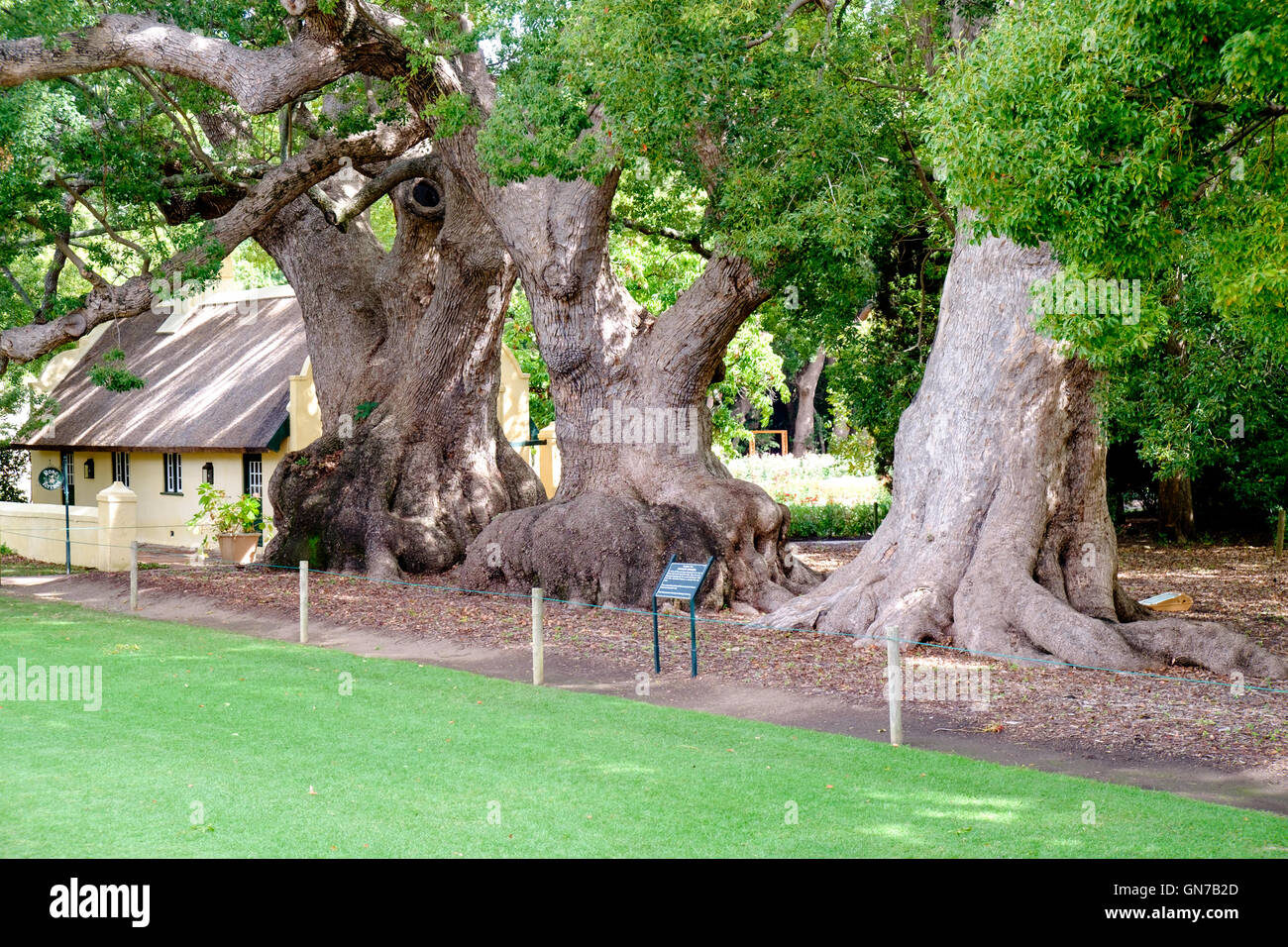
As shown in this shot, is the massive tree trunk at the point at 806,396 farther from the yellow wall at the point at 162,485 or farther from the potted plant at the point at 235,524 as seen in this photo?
the potted plant at the point at 235,524

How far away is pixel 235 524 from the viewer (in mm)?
26984

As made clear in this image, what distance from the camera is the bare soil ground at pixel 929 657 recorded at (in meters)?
10.8

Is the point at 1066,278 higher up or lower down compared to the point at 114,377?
lower down

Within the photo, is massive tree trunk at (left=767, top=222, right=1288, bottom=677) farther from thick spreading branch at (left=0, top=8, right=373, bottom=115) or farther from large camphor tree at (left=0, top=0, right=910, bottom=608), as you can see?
thick spreading branch at (left=0, top=8, right=373, bottom=115)

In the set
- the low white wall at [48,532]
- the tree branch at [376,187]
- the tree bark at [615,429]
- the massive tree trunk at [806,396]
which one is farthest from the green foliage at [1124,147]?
the massive tree trunk at [806,396]

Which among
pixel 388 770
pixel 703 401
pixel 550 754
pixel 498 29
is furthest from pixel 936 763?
pixel 498 29

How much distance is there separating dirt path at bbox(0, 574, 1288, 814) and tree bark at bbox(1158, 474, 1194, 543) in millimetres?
20408

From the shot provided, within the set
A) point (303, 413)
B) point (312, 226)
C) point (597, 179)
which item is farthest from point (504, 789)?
point (303, 413)

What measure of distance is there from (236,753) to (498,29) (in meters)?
12.0

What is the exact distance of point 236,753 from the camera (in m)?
9.83

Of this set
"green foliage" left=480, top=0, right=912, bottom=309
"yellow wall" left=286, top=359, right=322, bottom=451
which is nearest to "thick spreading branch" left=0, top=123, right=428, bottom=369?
"green foliage" left=480, top=0, right=912, bottom=309

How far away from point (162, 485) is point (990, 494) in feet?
76.9

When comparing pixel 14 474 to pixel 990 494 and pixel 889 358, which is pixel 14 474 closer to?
pixel 889 358

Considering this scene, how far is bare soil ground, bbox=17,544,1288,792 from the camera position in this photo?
1080 centimetres
